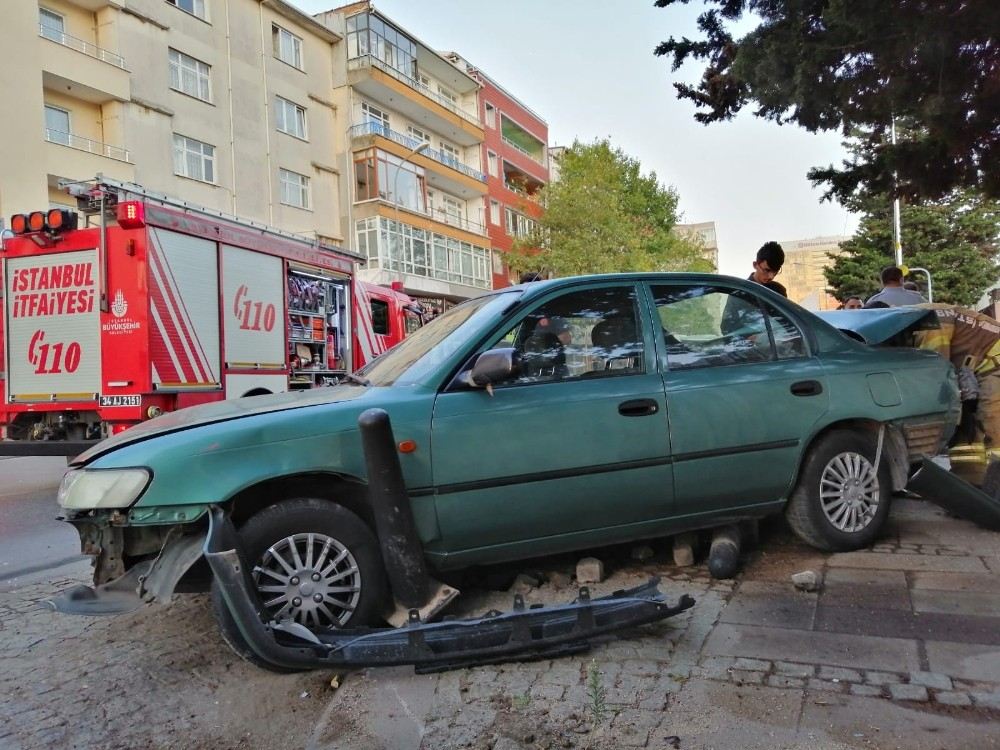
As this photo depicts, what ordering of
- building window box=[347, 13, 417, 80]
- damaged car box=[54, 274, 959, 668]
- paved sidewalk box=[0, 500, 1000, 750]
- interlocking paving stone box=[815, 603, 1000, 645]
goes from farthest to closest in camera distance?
building window box=[347, 13, 417, 80] → interlocking paving stone box=[815, 603, 1000, 645] → damaged car box=[54, 274, 959, 668] → paved sidewalk box=[0, 500, 1000, 750]

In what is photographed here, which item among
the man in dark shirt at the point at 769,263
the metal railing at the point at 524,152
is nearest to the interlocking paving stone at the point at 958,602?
the man in dark shirt at the point at 769,263

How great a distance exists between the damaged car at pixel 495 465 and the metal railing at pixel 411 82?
97.9 ft

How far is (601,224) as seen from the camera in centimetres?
3195

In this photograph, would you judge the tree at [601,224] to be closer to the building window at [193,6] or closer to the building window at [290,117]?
the building window at [290,117]

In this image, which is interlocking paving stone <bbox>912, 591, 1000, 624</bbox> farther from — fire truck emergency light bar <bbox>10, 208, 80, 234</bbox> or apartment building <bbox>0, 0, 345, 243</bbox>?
apartment building <bbox>0, 0, 345, 243</bbox>

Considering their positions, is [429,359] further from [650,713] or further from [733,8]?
[733,8]

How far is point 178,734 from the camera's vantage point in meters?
2.78

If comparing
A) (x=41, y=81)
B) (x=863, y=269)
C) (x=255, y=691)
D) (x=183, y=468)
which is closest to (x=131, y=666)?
(x=255, y=691)

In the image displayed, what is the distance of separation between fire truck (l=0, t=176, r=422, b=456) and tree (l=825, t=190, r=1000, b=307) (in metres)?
28.3

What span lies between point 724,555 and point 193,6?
27831 mm

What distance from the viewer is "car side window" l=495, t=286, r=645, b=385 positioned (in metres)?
3.79

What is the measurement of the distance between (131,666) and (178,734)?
2.54ft

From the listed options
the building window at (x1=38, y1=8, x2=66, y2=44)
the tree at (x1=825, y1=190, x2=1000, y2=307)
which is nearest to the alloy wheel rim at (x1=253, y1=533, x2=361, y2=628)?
the building window at (x1=38, y1=8, x2=66, y2=44)

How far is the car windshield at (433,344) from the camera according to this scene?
373cm
